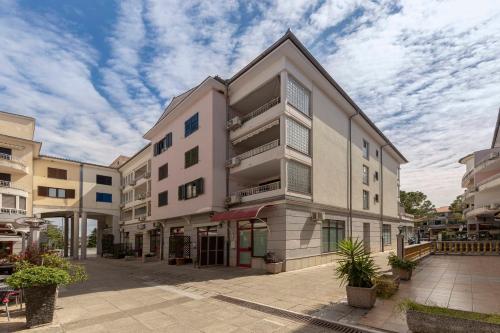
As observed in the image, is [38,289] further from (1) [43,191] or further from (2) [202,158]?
(1) [43,191]

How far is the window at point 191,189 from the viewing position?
22.0 m

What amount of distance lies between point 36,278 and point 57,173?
3485cm

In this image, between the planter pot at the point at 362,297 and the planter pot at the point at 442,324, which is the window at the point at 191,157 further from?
the planter pot at the point at 442,324

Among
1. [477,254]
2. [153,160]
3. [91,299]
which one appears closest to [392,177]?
[477,254]

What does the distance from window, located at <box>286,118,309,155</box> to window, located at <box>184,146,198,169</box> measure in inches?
318

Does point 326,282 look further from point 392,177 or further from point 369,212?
point 392,177

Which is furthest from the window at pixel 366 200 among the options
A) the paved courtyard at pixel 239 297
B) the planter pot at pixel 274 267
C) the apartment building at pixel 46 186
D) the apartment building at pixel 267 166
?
the apartment building at pixel 46 186

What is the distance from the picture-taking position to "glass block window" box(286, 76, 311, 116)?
1889 cm

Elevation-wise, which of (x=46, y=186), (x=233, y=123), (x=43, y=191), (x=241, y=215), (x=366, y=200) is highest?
(x=233, y=123)

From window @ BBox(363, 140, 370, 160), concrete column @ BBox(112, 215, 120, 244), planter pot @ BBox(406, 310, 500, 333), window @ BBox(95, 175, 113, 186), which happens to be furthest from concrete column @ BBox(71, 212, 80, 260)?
planter pot @ BBox(406, 310, 500, 333)

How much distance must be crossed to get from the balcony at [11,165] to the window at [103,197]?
403 inches

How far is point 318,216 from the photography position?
1973 centimetres

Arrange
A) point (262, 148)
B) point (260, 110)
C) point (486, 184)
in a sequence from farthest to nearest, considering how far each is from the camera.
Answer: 1. point (486, 184)
2. point (260, 110)
3. point (262, 148)

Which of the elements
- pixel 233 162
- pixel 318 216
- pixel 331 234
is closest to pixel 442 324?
pixel 318 216
